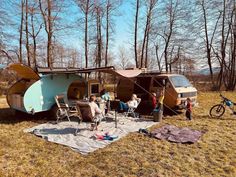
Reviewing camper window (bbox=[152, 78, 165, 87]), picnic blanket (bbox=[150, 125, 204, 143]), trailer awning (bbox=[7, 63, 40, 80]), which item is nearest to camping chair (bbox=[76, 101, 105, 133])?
picnic blanket (bbox=[150, 125, 204, 143])

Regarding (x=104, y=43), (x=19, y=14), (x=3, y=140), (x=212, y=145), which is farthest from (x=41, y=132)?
(x=104, y=43)

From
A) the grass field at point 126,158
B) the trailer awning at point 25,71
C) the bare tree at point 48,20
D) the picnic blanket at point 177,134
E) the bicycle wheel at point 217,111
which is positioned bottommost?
the grass field at point 126,158

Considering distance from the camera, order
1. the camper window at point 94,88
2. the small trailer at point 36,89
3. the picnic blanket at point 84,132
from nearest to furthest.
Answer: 1. the picnic blanket at point 84,132
2. the small trailer at point 36,89
3. the camper window at point 94,88

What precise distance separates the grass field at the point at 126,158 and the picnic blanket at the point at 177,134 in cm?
22

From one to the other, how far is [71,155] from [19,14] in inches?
723

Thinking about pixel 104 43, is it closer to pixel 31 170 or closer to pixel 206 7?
pixel 206 7

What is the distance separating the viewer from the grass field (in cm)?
434

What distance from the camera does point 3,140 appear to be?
6.21m

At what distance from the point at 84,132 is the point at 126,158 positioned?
89.5 inches

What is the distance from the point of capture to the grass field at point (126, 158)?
4.34 metres

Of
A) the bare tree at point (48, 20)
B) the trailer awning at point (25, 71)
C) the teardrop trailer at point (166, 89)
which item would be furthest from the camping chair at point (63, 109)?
the bare tree at point (48, 20)

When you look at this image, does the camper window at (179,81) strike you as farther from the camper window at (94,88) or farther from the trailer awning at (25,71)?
the trailer awning at (25,71)

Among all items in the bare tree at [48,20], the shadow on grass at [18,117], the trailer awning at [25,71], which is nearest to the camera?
the trailer awning at [25,71]

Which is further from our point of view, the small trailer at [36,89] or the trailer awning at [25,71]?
the trailer awning at [25,71]
